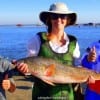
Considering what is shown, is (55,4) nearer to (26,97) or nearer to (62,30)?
(62,30)

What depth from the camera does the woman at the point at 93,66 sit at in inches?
330

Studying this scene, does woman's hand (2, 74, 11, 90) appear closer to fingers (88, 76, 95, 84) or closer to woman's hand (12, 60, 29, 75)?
woman's hand (12, 60, 29, 75)

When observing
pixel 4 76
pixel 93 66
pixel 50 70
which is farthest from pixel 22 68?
pixel 93 66

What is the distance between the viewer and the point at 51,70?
786cm

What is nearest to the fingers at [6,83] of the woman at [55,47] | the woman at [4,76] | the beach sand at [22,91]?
the woman at [4,76]

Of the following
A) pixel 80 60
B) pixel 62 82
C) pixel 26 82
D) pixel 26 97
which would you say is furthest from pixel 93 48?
pixel 26 82

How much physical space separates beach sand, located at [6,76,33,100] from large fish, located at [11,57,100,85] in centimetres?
648

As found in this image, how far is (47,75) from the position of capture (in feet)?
25.7

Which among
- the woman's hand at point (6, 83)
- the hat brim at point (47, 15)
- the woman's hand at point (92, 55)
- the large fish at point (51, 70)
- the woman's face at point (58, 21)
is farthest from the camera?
the woman's hand at point (92, 55)

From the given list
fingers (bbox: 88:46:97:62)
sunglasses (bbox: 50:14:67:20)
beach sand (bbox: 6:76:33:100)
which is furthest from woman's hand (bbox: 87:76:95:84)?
beach sand (bbox: 6:76:33:100)

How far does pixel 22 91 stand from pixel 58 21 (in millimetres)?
8184

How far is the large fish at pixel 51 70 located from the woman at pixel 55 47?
0.08m

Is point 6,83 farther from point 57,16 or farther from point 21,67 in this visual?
point 57,16

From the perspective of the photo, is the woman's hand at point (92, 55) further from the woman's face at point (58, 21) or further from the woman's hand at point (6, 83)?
the woman's hand at point (6, 83)
